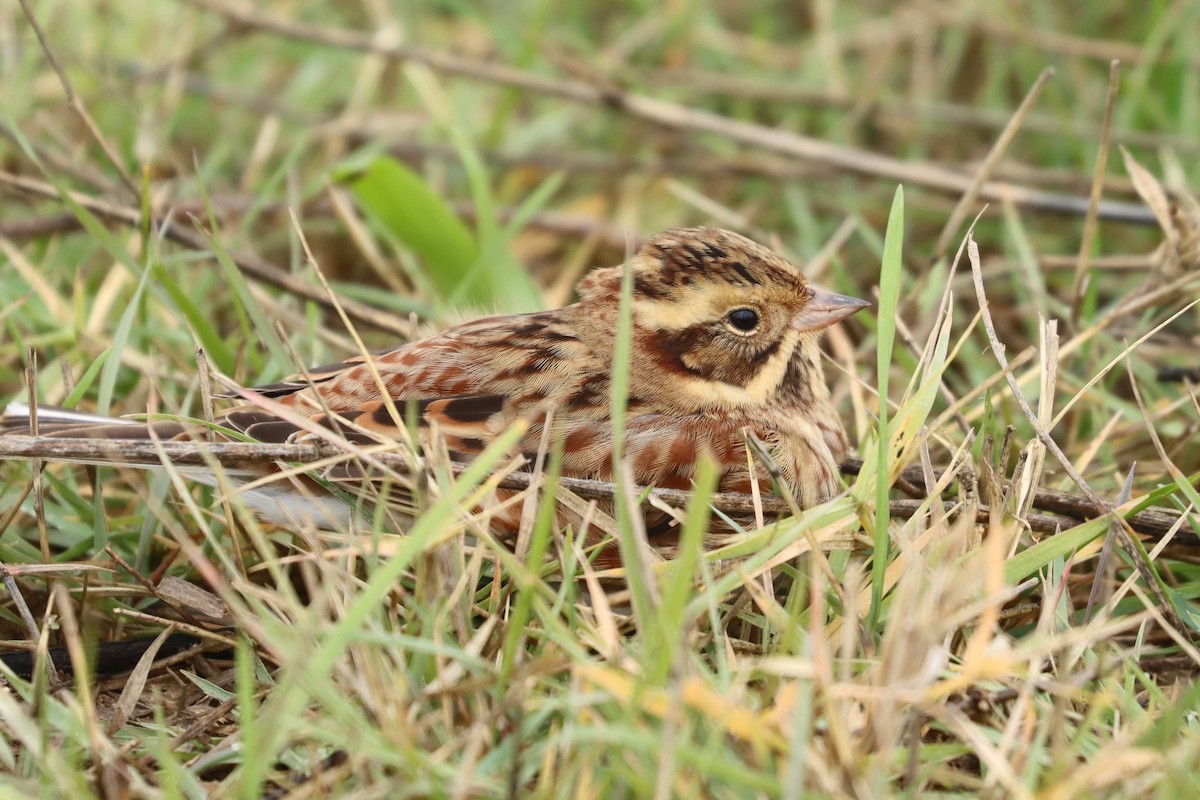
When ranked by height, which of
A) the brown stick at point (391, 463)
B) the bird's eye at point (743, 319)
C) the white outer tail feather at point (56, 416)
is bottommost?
the white outer tail feather at point (56, 416)

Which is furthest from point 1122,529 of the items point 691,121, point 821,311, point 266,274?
point 691,121

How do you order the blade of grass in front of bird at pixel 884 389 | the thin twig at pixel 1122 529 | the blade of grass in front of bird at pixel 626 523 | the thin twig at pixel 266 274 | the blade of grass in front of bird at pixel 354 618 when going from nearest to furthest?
the blade of grass in front of bird at pixel 354 618 → the blade of grass in front of bird at pixel 626 523 → the blade of grass in front of bird at pixel 884 389 → the thin twig at pixel 1122 529 → the thin twig at pixel 266 274

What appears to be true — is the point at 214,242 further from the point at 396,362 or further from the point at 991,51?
the point at 991,51

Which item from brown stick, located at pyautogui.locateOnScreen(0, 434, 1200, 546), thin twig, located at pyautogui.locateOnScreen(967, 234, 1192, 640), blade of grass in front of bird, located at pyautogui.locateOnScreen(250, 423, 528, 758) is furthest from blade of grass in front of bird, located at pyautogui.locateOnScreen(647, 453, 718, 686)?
thin twig, located at pyautogui.locateOnScreen(967, 234, 1192, 640)

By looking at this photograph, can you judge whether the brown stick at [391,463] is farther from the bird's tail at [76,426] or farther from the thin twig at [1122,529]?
the bird's tail at [76,426]

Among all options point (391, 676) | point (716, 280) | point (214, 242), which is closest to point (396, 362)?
point (214, 242)

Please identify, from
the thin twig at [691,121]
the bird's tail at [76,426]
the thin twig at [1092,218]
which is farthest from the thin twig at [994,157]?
the bird's tail at [76,426]

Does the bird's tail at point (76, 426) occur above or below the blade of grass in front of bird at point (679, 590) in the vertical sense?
below
